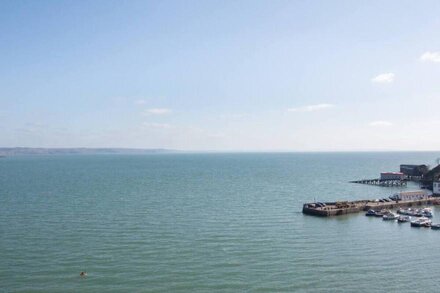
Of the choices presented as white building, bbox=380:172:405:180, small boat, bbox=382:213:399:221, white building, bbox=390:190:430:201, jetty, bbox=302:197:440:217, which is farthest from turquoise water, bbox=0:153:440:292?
white building, bbox=380:172:405:180

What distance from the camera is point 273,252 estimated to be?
44.1m

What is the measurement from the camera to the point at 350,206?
72000 mm

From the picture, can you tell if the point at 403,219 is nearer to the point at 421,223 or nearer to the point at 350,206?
the point at 421,223

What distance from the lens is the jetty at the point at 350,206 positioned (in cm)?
6781

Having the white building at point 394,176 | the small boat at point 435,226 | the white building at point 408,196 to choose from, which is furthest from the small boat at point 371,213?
the white building at point 394,176

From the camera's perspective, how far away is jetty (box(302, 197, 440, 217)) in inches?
2670

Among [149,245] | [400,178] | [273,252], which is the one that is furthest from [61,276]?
[400,178]

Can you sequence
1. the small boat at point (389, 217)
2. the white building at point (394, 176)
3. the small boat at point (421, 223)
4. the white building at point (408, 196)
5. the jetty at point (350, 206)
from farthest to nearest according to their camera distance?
the white building at point (394, 176) → the white building at point (408, 196) → the jetty at point (350, 206) → the small boat at point (389, 217) → the small boat at point (421, 223)

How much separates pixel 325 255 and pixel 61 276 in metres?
24.9

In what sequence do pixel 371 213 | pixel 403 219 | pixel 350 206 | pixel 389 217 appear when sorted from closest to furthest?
pixel 403 219 < pixel 389 217 < pixel 371 213 < pixel 350 206

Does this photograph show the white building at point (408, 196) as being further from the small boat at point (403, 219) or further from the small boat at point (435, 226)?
the small boat at point (435, 226)

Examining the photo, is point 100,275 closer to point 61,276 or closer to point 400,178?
point 61,276

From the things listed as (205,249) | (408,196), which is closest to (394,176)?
(408,196)

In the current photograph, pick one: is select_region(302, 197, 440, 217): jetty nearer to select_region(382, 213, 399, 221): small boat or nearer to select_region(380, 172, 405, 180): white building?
select_region(382, 213, 399, 221): small boat
